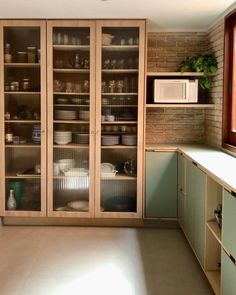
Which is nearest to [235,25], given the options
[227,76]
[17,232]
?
[227,76]

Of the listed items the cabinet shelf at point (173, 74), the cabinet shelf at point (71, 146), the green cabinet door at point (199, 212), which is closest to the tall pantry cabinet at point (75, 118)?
the cabinet shelf at point (71, 146)

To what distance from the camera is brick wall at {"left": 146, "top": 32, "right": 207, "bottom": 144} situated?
450 centimetres

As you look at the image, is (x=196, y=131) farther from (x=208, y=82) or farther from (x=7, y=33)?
(x=7, y=33)

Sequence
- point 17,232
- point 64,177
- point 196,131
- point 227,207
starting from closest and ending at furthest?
point 227,207, point 17,232, point 64,177, point 196,131

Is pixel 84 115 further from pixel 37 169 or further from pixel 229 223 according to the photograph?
pixel 229 223

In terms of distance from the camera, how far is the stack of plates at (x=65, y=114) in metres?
4.16

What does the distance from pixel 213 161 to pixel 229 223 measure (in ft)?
3.25

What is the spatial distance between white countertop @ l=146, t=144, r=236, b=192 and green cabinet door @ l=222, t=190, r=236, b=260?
7 cm

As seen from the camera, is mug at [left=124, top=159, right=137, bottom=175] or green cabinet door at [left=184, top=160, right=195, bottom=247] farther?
mug at [left=124, top=159, right=137, bottom=175]

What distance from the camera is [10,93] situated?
13.7ft

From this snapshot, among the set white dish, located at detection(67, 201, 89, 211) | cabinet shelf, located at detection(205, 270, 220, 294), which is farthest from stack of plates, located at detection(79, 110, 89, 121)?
cabinet shelf, located at detection(205, 270, 220, 294)

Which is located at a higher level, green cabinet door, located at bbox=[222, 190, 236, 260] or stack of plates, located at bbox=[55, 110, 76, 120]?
stack of plates, located at bbox=[55, 110, 76, 120]

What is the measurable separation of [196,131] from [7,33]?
2.33 m

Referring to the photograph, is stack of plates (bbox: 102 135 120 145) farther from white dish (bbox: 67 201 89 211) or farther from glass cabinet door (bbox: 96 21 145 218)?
white dish (bbox: 67 201 89 211)
